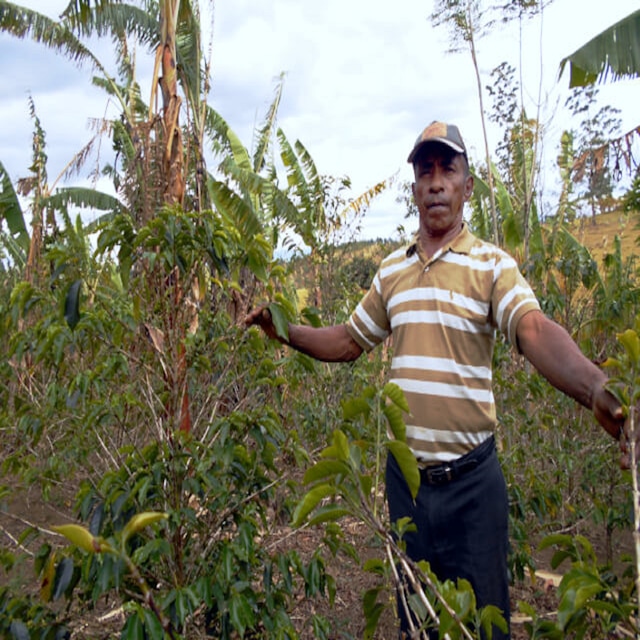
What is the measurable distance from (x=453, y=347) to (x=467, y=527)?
1.88 ft

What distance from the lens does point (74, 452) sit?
2.36 m

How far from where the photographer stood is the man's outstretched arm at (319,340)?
7.06 feet

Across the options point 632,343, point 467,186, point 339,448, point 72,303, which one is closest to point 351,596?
point 467,186

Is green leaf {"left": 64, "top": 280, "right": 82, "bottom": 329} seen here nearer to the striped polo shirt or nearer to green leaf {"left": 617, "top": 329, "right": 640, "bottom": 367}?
the striped polo shirt

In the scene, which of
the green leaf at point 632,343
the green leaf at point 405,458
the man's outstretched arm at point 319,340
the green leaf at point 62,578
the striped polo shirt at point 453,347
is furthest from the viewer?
the man's outstretched arm at point 319,340

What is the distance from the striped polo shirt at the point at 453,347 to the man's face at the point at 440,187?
0.08 meters

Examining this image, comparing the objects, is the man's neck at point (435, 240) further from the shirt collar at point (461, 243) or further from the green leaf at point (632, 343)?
the green leaf at point (632, 343)

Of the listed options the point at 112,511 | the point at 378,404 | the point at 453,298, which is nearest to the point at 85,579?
the point at 112,511

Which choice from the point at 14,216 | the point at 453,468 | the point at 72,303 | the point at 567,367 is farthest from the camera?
the point at 14,216

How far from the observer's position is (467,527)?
1895mm

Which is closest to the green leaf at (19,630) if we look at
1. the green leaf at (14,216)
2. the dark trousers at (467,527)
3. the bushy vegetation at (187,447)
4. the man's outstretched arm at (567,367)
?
the bushy vegetation at (187,447)

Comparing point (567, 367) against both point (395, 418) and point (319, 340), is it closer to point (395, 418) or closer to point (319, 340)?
point (395, 418)

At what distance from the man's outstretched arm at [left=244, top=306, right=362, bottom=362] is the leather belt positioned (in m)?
0.58

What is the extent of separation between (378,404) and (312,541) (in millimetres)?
3811
